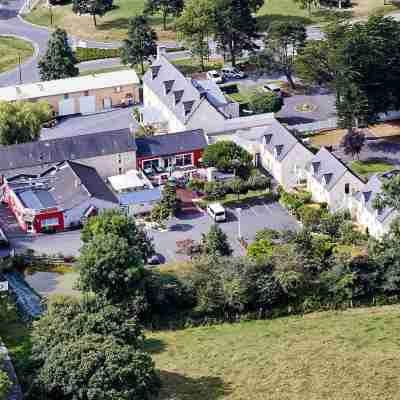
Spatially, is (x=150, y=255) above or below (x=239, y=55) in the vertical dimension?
below

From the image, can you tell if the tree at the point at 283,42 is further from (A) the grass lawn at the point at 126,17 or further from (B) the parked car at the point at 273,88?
(A) the grass lawn at the point at 126,17

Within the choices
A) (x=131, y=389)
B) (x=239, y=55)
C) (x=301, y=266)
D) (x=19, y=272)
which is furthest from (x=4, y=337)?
(x=239, y=55)

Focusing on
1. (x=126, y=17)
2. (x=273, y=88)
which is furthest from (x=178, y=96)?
(x=126, y=17)

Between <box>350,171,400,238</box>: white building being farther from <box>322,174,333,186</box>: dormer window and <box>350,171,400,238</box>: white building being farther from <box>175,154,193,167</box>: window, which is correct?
<box>175,154,193,167</box>: window

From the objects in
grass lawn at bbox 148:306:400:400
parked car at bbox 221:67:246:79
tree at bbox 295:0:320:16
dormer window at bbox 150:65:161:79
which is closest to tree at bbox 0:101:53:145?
dormer window at bbox 150:65:161:79

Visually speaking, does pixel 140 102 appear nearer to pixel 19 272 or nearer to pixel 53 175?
pixel 53 175

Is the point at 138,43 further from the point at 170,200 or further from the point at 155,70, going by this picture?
the point at 170,200

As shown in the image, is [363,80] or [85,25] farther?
[85,25]
